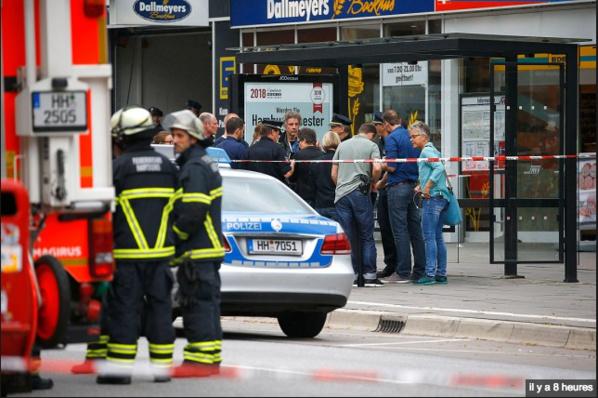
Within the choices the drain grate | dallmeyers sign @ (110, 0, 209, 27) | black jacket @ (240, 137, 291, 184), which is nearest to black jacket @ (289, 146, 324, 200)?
black jacket @ (240, 137, 291, 184)

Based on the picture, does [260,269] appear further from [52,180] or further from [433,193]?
[433,193]

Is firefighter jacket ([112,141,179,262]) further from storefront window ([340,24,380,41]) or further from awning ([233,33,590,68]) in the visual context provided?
storefront window ([340,24,380,41])

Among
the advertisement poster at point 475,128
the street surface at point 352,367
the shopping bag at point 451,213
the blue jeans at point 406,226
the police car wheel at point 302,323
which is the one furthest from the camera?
the advertisement poster at point 475,128

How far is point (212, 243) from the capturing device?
987cm

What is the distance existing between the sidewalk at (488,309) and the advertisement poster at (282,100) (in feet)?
12.9

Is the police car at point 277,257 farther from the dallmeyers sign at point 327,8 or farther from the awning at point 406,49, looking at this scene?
the dallmeyers sign at point 327,8

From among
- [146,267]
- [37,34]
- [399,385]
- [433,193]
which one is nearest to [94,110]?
[37,34]

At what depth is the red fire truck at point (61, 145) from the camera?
8422 mm

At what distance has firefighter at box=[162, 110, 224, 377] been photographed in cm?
970

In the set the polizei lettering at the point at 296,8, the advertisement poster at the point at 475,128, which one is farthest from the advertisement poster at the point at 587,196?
the polizei lettering at the point at 296,8

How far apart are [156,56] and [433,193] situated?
633 inches

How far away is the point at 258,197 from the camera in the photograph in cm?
Result: 1280

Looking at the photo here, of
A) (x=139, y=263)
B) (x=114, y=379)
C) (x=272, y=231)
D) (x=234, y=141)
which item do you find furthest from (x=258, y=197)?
(x=234, y=141)

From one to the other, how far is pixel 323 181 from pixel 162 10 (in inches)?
467
